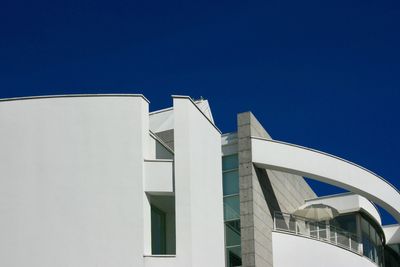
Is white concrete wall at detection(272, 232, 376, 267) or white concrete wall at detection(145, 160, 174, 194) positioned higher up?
white concrete wall at detection(145, 160, 174, 194)

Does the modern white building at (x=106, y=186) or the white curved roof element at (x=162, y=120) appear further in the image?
the white curved roof element at (x=162, y=120)

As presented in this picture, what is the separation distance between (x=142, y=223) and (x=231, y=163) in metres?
7.14

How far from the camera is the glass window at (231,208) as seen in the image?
28.2 m

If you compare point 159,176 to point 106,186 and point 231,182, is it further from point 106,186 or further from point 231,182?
point 231,182

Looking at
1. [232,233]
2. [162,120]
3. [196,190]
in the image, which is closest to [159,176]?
[196,190]

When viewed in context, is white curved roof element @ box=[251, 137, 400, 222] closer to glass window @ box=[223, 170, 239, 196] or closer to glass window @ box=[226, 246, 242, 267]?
glass window @ box=[223, 170, 239, 196]

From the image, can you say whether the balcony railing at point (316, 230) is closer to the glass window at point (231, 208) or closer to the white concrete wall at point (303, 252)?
the white concrete wall at point (303, 252)

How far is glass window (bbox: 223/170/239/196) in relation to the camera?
28.6 m

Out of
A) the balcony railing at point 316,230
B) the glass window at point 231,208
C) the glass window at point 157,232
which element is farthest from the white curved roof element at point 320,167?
the glass window at point 157,232

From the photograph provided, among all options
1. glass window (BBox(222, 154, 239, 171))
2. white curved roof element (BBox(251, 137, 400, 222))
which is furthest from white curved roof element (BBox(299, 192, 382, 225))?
glass window (BBox(222, 154, 239, 171))

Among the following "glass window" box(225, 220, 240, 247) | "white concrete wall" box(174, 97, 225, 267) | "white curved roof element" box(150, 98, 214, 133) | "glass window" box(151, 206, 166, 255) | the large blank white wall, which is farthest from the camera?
"white curved roof element" box(150, 98, 214, 133)

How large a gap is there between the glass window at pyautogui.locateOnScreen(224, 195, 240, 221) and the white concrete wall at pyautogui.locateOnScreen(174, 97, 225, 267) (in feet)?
7.38

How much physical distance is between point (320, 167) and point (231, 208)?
13.0 feet

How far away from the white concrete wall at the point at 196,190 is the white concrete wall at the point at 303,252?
4.26 metres
